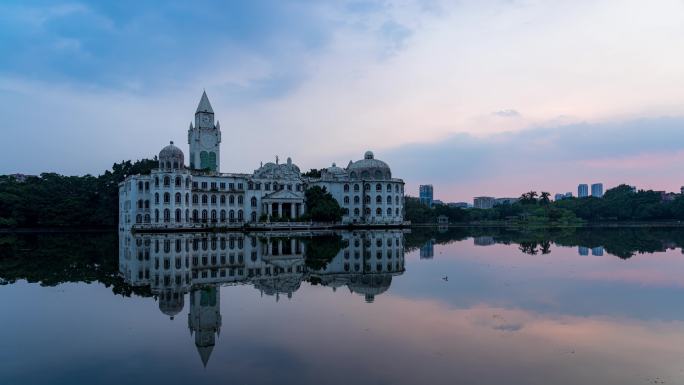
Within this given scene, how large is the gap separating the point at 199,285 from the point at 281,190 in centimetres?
6634

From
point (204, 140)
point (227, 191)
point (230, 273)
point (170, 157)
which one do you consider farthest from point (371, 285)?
point (204, 140)

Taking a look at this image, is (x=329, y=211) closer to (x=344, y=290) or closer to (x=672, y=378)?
(x=344, y=290)

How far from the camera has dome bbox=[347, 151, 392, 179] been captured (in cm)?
10150

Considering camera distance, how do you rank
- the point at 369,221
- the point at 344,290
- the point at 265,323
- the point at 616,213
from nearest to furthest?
the point at 265,323 < the point at 344,290 < the point at 369,221 < the point at 616,213

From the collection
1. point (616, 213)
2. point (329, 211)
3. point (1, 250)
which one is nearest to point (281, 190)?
point (329, 211)

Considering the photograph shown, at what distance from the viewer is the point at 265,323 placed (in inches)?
615

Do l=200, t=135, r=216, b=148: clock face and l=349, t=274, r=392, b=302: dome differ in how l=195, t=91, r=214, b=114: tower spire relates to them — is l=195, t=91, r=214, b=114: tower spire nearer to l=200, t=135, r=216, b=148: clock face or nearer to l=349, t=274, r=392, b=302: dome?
l=200, t=135, r=216, b=148: clock face

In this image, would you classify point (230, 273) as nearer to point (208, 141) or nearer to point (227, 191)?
point (227, 191)

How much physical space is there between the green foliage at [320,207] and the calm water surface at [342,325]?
57.8 metres

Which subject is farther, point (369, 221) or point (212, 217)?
point (369, 221)

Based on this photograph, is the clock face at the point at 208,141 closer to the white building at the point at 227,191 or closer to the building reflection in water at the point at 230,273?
the white building at the point at 227,191

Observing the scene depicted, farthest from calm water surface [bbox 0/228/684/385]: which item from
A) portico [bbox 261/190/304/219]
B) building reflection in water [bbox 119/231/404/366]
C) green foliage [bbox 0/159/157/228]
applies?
green foliage [bbox 0/159/157/228]

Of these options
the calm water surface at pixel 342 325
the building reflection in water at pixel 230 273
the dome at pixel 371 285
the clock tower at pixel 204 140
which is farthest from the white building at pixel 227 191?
the dome at pixel 371 285

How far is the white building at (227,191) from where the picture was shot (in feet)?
256
